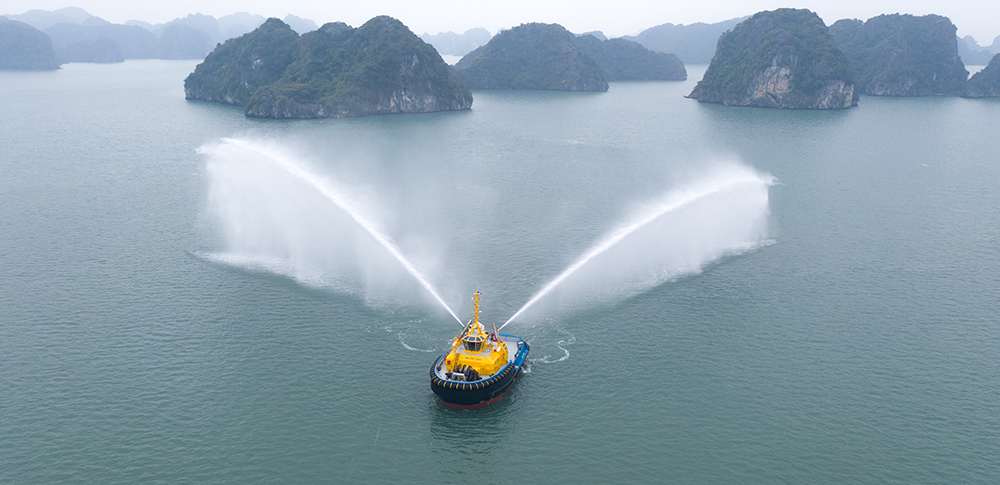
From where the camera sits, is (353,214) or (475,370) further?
(353,214)

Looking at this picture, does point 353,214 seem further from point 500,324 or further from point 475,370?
point 475,370

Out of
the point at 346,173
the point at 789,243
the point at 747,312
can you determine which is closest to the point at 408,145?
the point at 346,173

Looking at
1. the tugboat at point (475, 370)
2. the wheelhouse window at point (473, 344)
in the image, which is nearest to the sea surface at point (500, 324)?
the tugboat at point (475, 370)

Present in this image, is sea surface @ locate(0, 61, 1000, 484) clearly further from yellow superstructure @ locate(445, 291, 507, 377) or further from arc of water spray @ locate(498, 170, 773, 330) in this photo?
yellow superstructure @ locate(445, 291, 507, 377)

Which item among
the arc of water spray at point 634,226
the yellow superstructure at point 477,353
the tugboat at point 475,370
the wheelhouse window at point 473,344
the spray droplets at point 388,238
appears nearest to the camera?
the tugboat at point 475,370

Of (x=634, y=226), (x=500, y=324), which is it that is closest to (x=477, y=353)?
(x=500, y=324)

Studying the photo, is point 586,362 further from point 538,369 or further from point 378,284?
point 378,284

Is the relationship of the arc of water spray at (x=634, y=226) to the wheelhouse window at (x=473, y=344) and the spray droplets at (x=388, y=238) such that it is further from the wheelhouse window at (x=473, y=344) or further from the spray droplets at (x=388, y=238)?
the wheelhouse window at (x=473, y=344)
